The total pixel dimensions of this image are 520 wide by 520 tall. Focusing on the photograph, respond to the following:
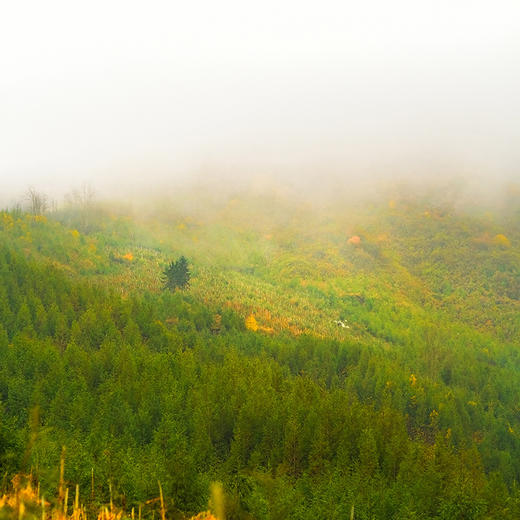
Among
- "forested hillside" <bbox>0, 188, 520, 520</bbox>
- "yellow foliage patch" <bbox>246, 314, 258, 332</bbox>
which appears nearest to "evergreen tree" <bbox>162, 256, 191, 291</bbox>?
"forested hillside" <bbox>0, 188, 520, 520</bbox>

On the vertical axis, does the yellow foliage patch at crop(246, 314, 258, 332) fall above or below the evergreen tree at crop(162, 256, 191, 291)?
below

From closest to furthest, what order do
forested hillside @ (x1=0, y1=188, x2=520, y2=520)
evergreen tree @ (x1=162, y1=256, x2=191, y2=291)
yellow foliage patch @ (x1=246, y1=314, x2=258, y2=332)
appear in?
forested hillside @ (x1=0, y1=188, x2=520, y2=520), yellow foliage patch @ (x1=246, y1=314, x2=258, y2=332), evergreen tree @ (x1=162, y1=256, x2=191, y2=291)

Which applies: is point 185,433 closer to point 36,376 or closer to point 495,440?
point 36,376

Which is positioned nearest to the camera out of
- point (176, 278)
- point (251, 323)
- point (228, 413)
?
point (228, 413)

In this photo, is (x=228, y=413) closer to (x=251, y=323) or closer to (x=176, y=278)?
(x=251, y=323)

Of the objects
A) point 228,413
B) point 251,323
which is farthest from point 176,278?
point 228,413

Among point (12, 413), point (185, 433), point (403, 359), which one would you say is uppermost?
point (12, 413)

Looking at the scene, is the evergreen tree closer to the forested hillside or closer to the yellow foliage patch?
the forested hillside

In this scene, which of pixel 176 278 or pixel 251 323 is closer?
pixel 251 323

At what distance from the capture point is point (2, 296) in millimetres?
102438

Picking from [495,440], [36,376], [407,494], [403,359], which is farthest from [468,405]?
[36,376]

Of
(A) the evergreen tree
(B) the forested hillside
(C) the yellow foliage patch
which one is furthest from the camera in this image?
(A) the evergreen tree

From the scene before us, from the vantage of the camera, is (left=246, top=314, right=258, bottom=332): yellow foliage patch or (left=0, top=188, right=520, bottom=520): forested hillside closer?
(left=0, top=188, right=520, bottom=520): forested hillside

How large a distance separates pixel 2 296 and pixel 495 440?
373 ft
